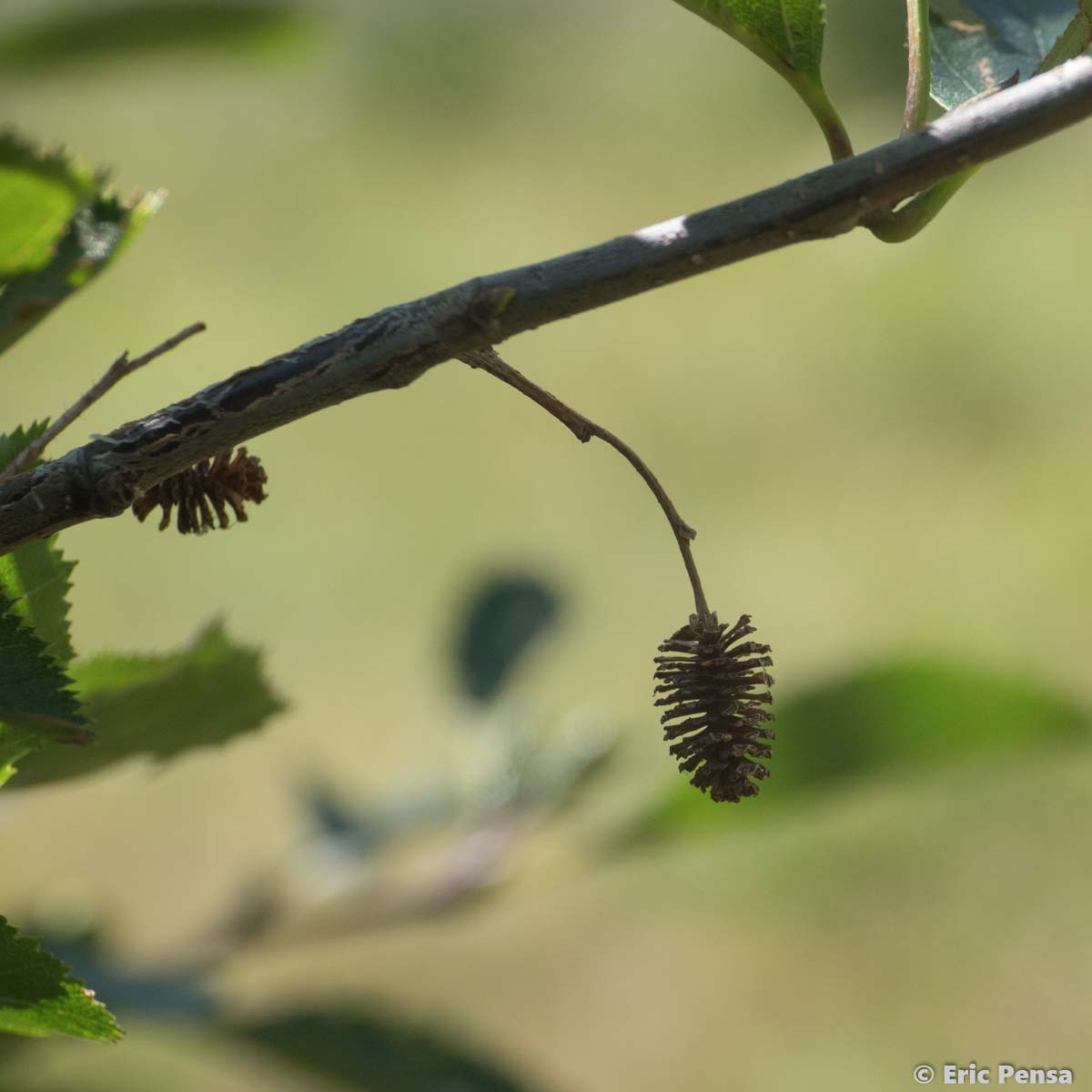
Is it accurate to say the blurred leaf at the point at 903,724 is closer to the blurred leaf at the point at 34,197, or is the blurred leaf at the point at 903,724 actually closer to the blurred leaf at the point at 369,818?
the blurred leaf at the point at 369,818

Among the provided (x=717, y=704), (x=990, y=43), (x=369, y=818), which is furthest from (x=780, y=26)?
(x=369, y=818)

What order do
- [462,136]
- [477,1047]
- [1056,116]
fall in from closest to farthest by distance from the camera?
Answer: [1056,116]
[477,1047]
[462,136]

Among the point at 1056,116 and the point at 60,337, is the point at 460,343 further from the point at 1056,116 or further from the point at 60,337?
the point at 60,337

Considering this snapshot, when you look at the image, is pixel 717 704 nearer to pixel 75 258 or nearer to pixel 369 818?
pixel 75 258

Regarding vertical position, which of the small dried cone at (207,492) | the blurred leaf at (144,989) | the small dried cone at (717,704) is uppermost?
the small dried cone at (207,492)

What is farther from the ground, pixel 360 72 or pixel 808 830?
pixel 360 72

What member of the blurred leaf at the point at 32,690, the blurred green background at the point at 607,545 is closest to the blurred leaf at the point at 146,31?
the blurred green background at the point at 607,545

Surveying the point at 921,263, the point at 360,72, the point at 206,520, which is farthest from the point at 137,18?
the point at 360,72

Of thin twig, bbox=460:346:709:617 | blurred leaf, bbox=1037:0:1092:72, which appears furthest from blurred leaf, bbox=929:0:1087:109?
thin twig, bbox=460:346:709:617
